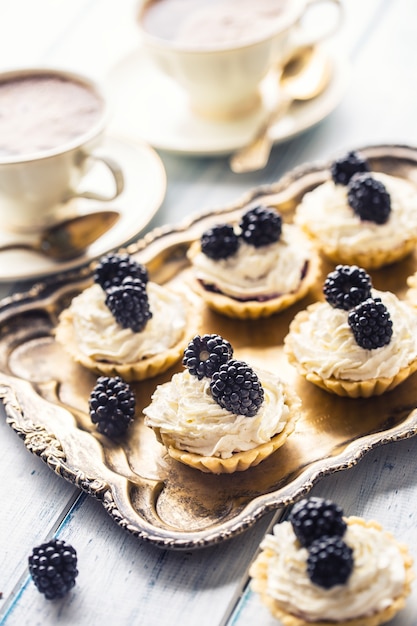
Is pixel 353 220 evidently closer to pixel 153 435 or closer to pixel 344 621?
pixel 153 435

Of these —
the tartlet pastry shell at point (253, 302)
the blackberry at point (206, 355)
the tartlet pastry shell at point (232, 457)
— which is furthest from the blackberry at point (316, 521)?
the tartlet pastry shell at point (253, 302)

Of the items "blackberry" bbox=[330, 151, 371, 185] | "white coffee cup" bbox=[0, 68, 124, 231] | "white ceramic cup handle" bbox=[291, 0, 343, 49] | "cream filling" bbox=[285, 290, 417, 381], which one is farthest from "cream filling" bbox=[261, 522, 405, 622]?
"white ceramic cup handle" bbox=[291, 0, 343, 49]

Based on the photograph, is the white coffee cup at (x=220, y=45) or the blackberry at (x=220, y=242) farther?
the white coffee cup at (x=220, y=45)

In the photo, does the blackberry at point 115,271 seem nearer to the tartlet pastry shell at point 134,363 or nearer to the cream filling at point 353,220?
the tartlet pastry shell at point 134,363

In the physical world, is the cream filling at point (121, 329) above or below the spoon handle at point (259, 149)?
below

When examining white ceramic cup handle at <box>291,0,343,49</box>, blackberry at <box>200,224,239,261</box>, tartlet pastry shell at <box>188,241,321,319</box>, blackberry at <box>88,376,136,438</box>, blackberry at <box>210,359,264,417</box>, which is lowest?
blackberry at <box>88,376,136,438</box>

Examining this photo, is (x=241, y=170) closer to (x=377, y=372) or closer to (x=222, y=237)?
(x=222, y=237)

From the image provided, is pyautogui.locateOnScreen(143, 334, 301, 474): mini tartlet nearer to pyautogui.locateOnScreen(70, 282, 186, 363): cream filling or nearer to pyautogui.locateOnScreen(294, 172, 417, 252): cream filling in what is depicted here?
pyautogui.locateOnScreen(70, 282, 186, 363): cream filling
